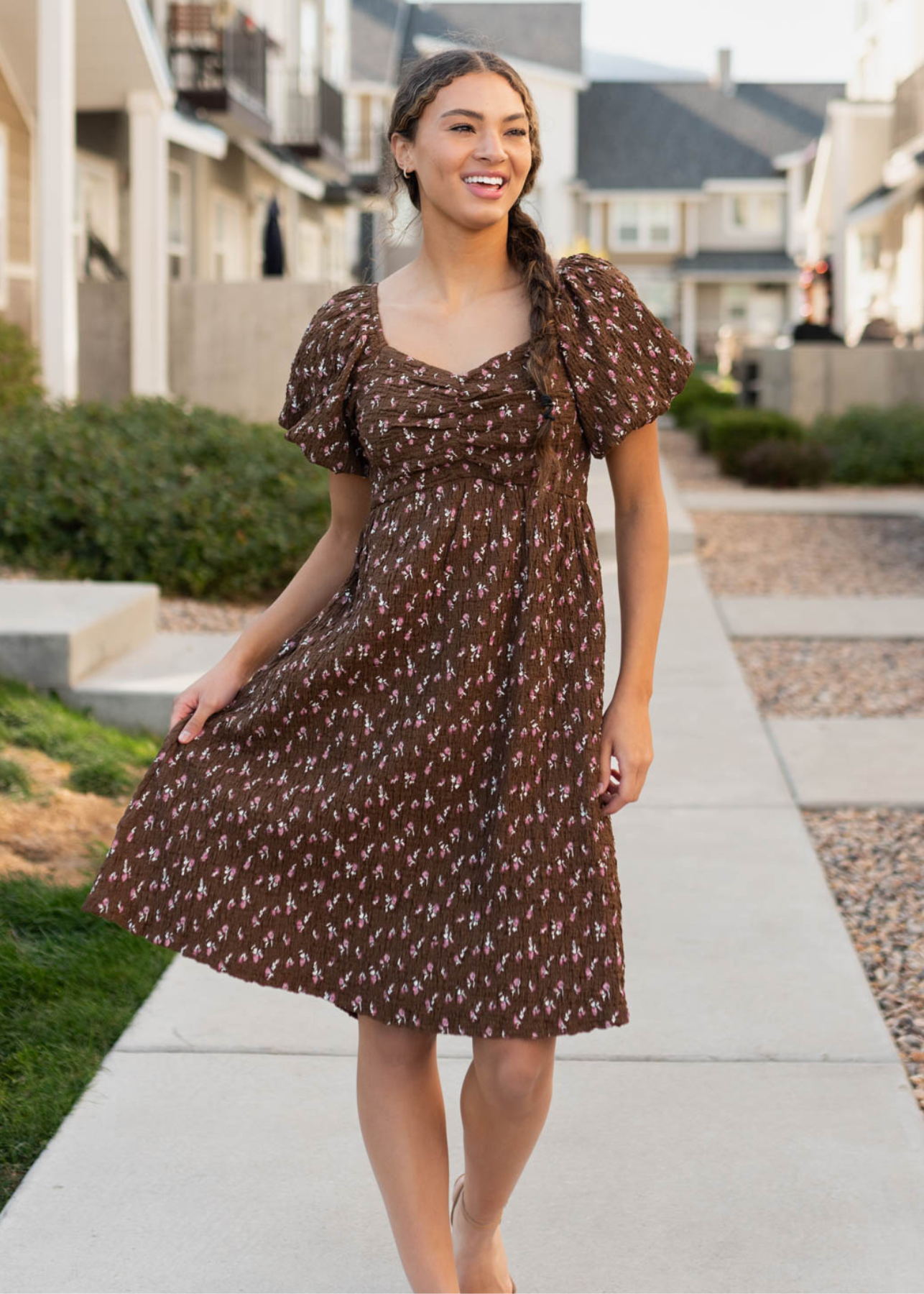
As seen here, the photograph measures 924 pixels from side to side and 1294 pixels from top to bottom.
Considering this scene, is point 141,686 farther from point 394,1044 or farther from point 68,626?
point 394,1044

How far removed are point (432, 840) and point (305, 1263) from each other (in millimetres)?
866

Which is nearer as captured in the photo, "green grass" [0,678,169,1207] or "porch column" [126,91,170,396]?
"green grass" [0,678,169,1207]

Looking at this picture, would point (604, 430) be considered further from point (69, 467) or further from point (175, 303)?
point (175, 303)

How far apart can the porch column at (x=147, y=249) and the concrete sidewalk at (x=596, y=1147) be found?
10.7m

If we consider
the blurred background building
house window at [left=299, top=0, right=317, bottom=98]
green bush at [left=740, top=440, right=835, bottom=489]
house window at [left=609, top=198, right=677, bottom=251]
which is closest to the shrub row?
green bush at [left=740, top=440, right=835, bottom=489]

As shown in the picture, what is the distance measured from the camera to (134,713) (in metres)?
5.83

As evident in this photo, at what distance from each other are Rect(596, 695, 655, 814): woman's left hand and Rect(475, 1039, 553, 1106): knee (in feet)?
1.14

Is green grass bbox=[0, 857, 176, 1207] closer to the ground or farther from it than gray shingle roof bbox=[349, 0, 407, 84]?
closer to the ground

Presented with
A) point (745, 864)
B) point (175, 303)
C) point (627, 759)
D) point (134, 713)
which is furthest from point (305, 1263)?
point (175, 303)

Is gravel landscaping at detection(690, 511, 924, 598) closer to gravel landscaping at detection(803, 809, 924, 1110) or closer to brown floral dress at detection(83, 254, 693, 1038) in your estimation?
gravel landscaping at detection(803, 809, 924, 1110)

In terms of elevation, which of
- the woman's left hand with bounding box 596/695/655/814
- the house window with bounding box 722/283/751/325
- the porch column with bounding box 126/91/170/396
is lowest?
the woman's left hand with bounding box 596/695/655/814

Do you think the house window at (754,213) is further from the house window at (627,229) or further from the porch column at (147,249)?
the porch column at (147,249)

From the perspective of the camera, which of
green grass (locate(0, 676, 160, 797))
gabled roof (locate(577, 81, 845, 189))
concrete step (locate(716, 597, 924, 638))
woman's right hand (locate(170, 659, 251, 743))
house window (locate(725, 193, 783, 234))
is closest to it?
woman's right hand (locate(170, 659, 251, 743))

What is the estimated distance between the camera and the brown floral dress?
2.11m
